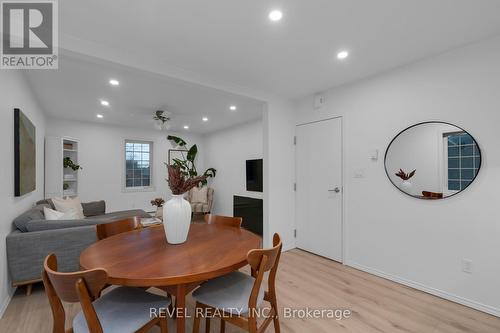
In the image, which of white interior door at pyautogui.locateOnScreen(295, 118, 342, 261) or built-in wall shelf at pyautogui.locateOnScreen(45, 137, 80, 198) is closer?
white interior door at pyautogui.locateOnScreen(295, 118, 342, 261)

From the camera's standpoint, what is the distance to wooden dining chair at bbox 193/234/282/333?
130 centimetres

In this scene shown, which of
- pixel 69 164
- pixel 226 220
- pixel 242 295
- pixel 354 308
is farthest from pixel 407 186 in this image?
pixel 69 164

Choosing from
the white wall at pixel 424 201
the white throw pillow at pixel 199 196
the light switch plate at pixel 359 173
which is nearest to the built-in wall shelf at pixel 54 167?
the white throw pillow at pixel 199 196

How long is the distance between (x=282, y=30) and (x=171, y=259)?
6.55 feet

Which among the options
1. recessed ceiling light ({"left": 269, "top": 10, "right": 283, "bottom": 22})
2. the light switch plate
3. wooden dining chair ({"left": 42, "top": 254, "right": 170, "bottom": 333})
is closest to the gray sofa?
wooden dining chair ({"left": 42, "top": 254, "right": 170, "bottom": 333})

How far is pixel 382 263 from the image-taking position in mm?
2740

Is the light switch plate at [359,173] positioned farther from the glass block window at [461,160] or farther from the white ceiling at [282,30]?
the white ceiling at [282,30]

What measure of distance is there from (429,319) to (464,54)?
2.49 meters

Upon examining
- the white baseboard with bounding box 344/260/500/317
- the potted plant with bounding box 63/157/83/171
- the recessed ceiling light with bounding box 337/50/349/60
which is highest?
the recessed ceiling light with bounding box 337/50/349/60

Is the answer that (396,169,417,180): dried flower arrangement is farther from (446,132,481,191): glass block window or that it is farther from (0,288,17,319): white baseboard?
(0,288,17,319): white baseboard

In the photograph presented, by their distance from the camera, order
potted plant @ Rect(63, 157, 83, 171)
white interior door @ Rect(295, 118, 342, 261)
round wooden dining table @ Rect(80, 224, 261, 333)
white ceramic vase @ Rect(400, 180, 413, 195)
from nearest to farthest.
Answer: round wooden dining table @ Rect(80, 224, 261, 333) < white ceramic vase @ Rect(400, 180, 413, 195) < white interior door @ Rect(295, 118, 342, 261) < potted plant @ Rect(63, 157, 83, 171)

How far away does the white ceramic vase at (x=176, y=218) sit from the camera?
1.61 metres

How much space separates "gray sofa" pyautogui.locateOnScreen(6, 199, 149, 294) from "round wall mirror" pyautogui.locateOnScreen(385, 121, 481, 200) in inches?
140

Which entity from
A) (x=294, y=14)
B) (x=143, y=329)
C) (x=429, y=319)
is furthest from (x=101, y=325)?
(x=429, y=319)
